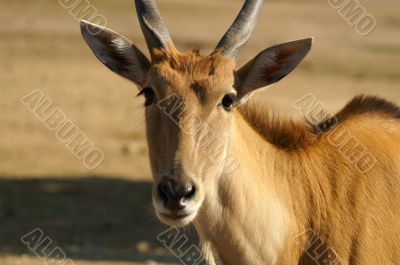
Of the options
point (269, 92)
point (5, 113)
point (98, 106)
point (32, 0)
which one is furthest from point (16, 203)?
point (32, 0)

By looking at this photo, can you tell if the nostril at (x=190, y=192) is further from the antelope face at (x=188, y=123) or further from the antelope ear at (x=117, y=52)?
the antelope ear at (x=117, y=52)

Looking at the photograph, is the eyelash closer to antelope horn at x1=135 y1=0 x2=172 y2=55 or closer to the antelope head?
the antelope head

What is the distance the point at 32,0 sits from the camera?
145ft

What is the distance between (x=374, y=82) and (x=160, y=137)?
23.3 metres

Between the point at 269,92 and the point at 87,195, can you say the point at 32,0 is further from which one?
the point at 87,195

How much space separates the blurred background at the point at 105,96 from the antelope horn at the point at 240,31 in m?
1.32

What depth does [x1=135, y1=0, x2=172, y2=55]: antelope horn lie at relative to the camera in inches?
301

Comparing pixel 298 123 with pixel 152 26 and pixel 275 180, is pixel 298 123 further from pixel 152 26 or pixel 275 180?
pixel 152 26

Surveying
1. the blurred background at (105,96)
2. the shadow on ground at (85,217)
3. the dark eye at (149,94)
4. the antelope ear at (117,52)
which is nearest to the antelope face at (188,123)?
the dark eye at (149,94)

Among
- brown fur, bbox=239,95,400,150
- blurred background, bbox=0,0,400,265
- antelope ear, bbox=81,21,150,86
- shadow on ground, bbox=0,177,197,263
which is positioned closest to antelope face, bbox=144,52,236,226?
antelope ear, bbox=81,21,150,86

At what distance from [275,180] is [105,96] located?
1902cm

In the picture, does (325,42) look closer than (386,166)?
No

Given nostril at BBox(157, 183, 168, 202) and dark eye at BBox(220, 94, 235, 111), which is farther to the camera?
dark eye at BBox(220, 94, 235, 111)

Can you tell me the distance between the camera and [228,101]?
7227mm
